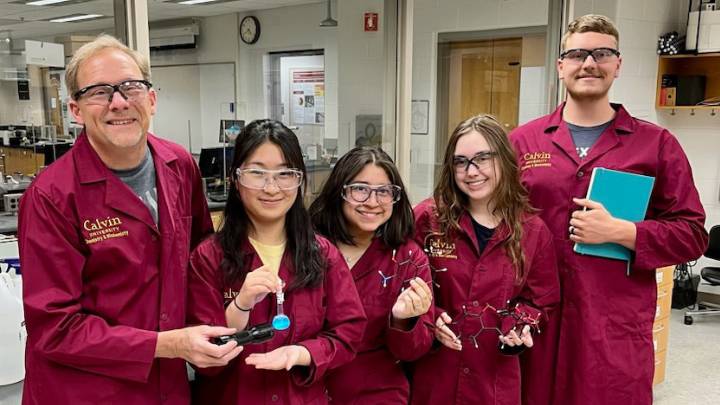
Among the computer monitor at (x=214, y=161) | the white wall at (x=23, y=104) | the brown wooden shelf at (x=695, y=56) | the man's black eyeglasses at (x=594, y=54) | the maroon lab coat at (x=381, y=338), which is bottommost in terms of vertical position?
the maroon lab coat at (x=381, y=338)

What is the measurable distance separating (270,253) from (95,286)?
0.40 m

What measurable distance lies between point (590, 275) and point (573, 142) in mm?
424

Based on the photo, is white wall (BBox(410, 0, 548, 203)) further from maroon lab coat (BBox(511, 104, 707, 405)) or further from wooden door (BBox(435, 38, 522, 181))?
maroon lab coat (BBox(511, 104, 707, 405))

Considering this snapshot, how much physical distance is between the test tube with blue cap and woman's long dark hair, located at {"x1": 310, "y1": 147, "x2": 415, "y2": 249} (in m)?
0.34

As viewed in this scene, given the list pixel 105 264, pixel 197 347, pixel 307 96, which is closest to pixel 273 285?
pixel 197 347

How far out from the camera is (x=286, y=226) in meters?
1.51

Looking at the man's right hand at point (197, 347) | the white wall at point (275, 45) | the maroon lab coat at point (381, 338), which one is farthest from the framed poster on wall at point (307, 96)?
the man's right hand at point (197, 347)

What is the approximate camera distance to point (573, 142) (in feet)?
6.31

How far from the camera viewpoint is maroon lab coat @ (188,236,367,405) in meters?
1.38

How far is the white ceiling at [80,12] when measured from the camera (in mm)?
2598

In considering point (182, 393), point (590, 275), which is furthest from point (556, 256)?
point (182, 393)

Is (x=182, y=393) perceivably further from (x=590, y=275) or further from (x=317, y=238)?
(x=590, y=275)

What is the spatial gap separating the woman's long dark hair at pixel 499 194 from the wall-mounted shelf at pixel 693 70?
3443 mm

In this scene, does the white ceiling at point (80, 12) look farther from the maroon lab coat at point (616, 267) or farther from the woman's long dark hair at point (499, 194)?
the maroon lab coat at point (616, 267)
